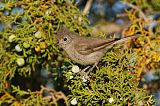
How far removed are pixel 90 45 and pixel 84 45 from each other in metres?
0.07

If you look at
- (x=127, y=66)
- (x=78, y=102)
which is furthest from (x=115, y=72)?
(x=78, y=102)

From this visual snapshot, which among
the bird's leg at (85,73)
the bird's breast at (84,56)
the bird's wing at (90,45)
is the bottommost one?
the bird's leg at (85,73)

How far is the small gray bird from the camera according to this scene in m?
4.16

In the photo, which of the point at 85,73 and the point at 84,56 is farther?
the point at 84,56

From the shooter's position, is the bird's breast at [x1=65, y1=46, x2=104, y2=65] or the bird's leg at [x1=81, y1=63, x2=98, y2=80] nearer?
the bird's leg at [x1=81, y1=63, x2=98, y2=80]

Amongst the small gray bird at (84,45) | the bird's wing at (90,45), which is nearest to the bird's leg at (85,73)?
the small gray bird at (84,45)

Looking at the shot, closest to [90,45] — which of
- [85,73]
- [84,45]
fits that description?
[84,45]

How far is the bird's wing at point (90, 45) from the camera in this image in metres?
4.14

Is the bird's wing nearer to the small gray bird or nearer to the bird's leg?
the small gray bird

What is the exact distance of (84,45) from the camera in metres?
4.32

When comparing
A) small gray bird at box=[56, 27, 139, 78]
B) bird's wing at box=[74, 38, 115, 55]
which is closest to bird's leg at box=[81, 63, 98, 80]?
small gray bird at box=[56, 27, 139, 78]

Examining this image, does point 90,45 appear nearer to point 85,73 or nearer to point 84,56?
point 84,56

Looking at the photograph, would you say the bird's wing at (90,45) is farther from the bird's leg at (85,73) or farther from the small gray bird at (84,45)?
the bird's leg at (85,73)

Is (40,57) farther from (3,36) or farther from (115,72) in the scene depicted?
(115,72)
